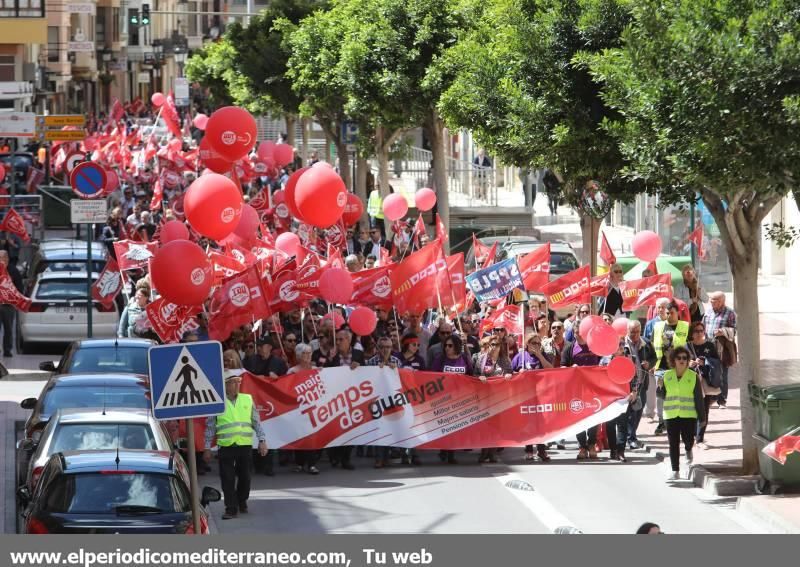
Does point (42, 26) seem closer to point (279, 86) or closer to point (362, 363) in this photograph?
point (279, 86)

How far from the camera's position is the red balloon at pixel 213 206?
19.2 m

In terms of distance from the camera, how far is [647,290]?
811 inches

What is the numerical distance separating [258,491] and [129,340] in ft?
10.8

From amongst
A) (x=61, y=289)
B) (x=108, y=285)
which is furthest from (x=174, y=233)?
(x=61, y=289)

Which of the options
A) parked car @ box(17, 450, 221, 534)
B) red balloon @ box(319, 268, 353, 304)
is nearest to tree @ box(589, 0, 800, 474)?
red balloon @ box(319, 268, 353, 304)

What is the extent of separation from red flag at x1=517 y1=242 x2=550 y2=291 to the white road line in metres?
4.48

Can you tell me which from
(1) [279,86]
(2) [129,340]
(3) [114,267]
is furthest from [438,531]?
(1) [279,86]

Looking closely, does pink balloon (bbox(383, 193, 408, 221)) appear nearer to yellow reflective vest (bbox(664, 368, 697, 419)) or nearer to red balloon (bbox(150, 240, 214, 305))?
red balloon (bbox(150, 240, 214, 305))

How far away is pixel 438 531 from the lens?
14.5 meters

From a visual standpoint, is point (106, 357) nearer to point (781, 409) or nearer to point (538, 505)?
point (538, 505)

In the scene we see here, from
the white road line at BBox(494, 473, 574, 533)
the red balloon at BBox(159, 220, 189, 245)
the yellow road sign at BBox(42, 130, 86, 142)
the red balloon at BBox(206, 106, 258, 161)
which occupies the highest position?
the yellow road sign at BBox(42, 130, 86, 142)

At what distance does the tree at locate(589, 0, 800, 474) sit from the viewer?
14.3 metres

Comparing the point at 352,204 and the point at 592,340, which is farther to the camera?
the point at 352,204

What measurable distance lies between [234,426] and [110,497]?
11.1 ft
